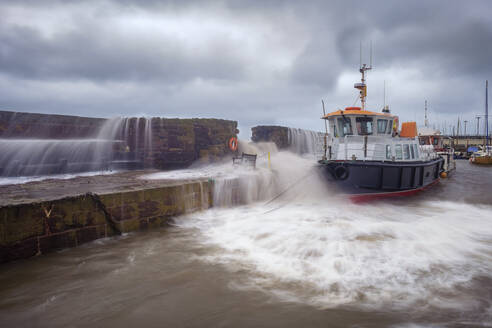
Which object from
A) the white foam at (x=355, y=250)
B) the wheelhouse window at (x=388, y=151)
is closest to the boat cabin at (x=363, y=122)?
the wheelhouse window at (x=388, y=151)

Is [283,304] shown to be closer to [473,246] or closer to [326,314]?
[326,314]

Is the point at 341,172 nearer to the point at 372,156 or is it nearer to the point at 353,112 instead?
the point at 372,156

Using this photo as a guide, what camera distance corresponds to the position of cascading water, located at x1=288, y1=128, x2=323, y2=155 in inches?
1131

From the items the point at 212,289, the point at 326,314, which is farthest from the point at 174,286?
the point at 326,314

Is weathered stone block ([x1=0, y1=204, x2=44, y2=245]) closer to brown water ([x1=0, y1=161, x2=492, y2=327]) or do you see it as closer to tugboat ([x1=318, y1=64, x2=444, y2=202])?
brown water ([x1=0, y1=161, x2=492, y2=327])

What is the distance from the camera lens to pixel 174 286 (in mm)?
3838

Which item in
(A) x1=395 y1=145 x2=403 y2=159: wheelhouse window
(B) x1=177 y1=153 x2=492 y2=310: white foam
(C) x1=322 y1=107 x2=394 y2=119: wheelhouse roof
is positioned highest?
(C) x1=322 y1=107 x2=394 y2=119: wheelhouse roof

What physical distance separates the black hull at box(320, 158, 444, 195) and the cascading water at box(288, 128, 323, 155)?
18224 mm

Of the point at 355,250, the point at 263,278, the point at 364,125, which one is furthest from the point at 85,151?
the point at 364,125

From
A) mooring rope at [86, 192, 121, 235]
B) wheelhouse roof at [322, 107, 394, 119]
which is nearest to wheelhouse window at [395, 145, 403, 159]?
wheelhouse roof at [322, 107, 394, 119]

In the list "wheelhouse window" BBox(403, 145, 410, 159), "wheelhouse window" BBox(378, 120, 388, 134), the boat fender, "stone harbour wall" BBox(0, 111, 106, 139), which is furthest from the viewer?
"stone harbour wall" BBox(0, 111, 106, 139)

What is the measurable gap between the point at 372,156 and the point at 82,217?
966cm

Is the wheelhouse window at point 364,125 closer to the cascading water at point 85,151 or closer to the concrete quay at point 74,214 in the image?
the concrete quay at point 74,214

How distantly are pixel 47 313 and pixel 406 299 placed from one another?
445cm
